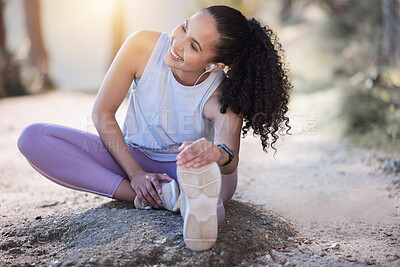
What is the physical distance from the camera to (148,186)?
1.88m

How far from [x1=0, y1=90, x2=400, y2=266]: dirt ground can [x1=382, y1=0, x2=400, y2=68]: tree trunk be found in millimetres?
1790

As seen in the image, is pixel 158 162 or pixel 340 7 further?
pixel 340 7

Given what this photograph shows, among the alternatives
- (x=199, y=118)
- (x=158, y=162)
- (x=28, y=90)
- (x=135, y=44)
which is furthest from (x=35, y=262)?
(x=28, y=90)

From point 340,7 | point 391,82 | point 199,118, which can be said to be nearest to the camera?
point 199,118

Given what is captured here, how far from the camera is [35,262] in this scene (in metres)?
1.59

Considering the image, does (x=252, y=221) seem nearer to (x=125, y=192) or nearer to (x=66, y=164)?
(x=125, y=192)

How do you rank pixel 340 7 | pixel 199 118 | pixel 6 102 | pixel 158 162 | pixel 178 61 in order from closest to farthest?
1. pixel 178 61
2. pixel 199 118
3. pixel 158 162
4. pixel 6 102
5. pixel 340 7

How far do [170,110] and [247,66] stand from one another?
0.42 meters

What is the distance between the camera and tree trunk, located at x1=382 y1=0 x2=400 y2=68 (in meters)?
4.51

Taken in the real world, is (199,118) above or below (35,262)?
above

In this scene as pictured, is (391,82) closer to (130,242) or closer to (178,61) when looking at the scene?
(178,61)

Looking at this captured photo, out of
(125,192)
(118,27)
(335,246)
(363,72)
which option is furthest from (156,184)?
(118,27)

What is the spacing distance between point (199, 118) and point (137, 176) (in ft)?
1.26

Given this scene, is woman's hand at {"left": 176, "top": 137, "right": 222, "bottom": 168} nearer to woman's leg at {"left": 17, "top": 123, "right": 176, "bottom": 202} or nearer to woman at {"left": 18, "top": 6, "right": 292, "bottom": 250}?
woman at {"left": 18, "top": 6, "right": 292, "bottom": 250}
